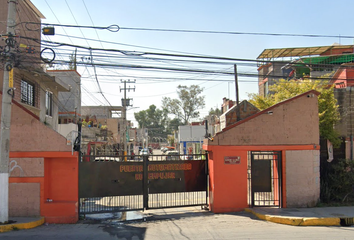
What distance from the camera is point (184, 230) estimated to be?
844 cm

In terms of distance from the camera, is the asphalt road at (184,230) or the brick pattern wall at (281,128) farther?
the brick pattern wall at (281,128)

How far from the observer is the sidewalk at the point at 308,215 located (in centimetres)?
895

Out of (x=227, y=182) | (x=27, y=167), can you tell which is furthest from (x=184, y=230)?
(x=27, y=167)

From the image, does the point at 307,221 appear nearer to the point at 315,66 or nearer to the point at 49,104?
the point at 49,104

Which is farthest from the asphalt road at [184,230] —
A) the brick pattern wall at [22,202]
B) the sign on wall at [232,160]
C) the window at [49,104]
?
the window at [49,104]

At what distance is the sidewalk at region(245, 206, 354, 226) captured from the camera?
29.4 feet

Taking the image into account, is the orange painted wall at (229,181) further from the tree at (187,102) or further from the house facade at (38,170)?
the tree at (187,102)

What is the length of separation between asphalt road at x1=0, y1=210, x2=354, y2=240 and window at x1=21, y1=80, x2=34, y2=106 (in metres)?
7.03

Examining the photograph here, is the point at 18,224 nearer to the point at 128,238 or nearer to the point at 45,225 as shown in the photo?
the point at 45,225

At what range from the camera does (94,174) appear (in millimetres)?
10375

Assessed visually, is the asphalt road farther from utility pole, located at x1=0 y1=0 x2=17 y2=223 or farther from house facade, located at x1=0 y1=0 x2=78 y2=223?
utility pole, located at x1=0 y1=0 x2=17 y2=223

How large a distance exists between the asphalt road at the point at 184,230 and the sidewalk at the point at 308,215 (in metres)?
0.27

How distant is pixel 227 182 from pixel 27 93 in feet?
34.4

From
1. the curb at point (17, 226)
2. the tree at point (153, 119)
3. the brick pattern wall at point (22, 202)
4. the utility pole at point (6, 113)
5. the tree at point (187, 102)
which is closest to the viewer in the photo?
the curb at point (17, 226)
